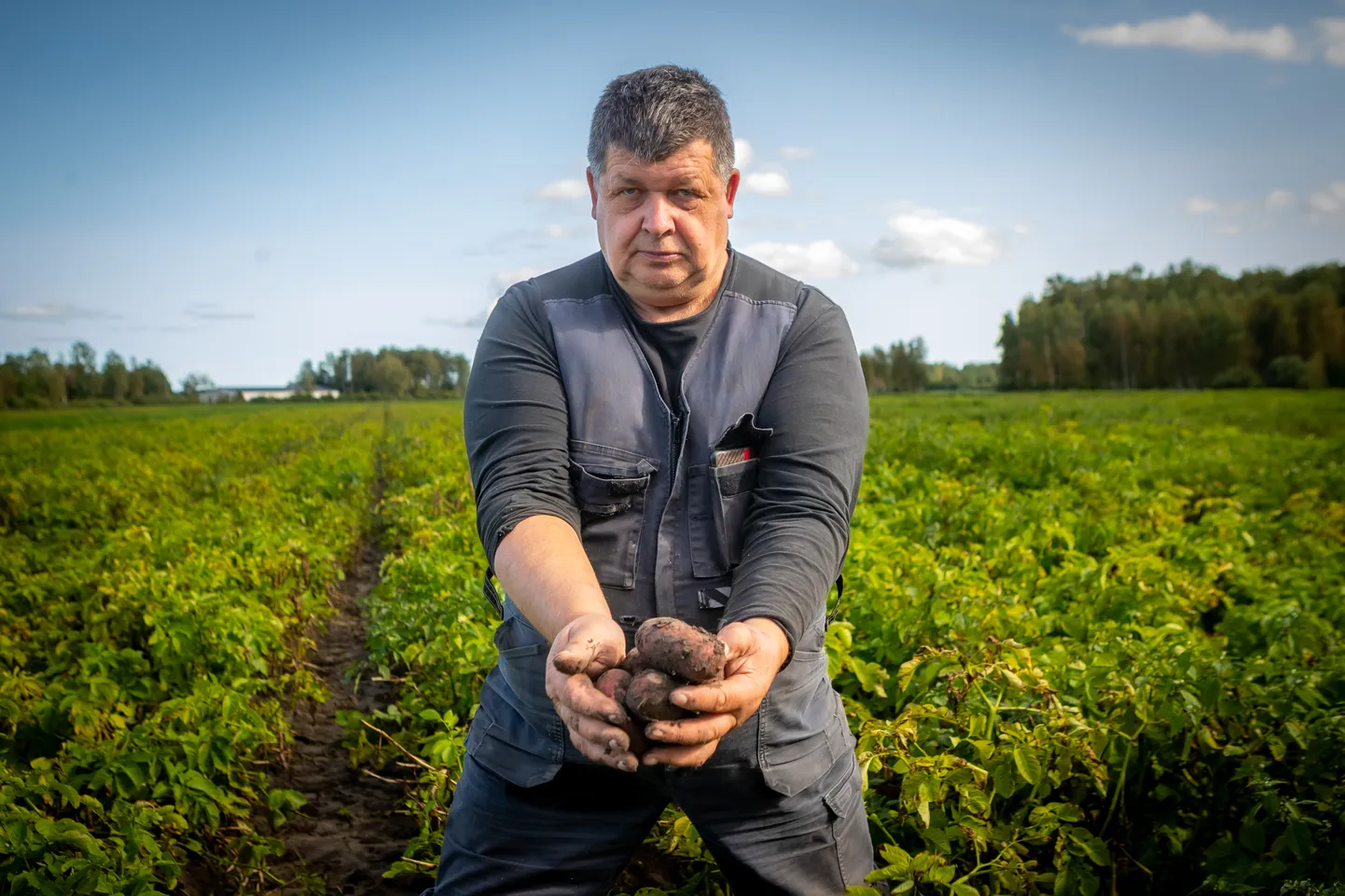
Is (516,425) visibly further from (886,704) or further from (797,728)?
(886,704)

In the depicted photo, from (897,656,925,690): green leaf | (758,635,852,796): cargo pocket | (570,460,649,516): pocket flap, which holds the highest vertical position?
(570,460,649,516): pocket flap

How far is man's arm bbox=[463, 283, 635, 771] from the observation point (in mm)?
1625

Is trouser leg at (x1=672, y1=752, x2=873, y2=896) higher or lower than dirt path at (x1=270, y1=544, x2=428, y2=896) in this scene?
higher

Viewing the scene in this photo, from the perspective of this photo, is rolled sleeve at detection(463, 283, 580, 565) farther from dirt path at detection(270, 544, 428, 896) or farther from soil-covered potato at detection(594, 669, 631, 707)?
dirt path at detection(270, 544, 428, 896)

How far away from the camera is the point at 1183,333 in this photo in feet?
167

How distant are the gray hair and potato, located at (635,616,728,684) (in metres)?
0.95

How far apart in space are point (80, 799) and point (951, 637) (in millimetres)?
2714

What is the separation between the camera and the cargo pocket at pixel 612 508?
201 cm

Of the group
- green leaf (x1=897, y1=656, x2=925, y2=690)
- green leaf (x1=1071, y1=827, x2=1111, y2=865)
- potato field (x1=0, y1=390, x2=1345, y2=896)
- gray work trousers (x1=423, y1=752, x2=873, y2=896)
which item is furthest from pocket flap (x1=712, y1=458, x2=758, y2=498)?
green leaf (x1=1071, y1=827, x2=1111, y2=865)

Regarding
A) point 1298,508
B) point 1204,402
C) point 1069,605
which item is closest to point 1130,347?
point 1204,402

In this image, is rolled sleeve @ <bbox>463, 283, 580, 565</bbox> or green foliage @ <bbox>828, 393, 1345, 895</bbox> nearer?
rolled sleeve @ <bbox>463, 283, 580, 565</bbox>

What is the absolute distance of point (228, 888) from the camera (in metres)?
3.32

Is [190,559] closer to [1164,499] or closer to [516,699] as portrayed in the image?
[516,699]

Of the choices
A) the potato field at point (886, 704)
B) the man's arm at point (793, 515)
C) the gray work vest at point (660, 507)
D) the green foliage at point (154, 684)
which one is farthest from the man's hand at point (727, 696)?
the green foliage at point (154, 684)
